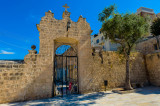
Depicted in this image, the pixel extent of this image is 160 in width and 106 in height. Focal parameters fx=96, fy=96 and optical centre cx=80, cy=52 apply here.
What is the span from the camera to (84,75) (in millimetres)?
7766

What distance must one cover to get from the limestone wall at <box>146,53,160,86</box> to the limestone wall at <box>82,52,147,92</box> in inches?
22.3

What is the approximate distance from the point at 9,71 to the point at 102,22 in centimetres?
806

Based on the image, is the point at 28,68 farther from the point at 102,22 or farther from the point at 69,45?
the point at 102,22

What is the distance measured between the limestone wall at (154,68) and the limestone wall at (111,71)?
0.57 metres

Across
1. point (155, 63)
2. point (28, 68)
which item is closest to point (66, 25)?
point (28, 68)

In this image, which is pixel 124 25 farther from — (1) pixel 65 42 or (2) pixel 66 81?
(2) pixel 66 81

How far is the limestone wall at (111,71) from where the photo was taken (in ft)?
26.2

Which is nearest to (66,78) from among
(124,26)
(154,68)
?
(124,26)

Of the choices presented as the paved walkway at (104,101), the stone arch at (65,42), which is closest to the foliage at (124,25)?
the stone arch at (65,42)

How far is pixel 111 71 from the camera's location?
354 inches

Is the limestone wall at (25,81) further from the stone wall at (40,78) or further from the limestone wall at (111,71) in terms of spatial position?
the limestone wall at (111,71)

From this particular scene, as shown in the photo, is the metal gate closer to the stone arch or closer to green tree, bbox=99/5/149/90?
the stone arch

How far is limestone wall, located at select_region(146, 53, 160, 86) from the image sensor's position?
381 inches

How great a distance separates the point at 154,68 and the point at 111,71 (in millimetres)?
4937
